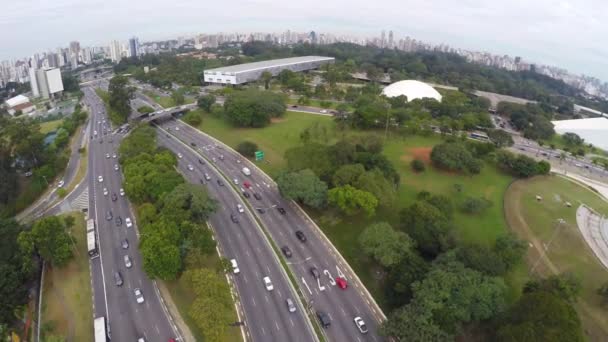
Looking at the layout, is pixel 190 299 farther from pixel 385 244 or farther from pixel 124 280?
pixel 385 244

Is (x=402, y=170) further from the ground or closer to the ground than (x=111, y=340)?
further from the ground

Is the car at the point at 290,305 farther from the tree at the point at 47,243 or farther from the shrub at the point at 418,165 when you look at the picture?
the shrub at the point at 418,165

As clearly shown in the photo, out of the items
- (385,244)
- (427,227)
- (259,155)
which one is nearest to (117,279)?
(385,244)

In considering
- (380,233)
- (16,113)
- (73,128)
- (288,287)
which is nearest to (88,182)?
(73,128)

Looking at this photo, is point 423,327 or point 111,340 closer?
point 423,327

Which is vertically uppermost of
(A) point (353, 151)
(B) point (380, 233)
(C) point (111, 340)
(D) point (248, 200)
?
(A) point (353, 151)

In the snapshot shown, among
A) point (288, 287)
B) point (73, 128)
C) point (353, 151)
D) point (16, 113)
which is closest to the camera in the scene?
point (288, 287)

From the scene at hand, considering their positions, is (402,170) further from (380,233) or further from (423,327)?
(423,327)

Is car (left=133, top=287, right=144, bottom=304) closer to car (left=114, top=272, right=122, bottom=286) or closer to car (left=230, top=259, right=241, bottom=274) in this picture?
car (left=114, top=272, right=122, bottom=286)
